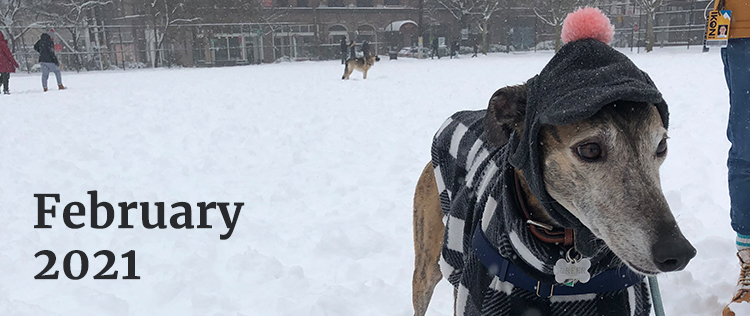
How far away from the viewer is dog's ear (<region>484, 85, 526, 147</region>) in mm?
2131

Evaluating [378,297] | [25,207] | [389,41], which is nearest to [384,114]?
[25,207]

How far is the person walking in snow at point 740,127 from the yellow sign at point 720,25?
40 mm

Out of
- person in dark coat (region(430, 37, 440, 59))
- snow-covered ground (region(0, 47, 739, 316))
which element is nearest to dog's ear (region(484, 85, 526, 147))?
A: snow-covered ground (region(0, 47, 739, 316))

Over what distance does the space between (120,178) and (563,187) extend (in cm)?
599

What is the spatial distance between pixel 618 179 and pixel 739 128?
1.77m

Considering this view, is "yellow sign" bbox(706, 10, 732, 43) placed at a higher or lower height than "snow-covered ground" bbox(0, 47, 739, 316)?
higher

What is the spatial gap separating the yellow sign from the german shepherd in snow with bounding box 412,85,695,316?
1.51 metres

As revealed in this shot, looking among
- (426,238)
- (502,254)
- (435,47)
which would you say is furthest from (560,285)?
(435,47)

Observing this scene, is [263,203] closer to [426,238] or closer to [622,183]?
[426,238]

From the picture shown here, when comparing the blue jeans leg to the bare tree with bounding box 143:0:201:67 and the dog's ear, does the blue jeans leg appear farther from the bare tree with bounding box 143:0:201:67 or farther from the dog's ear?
the bare tree with bounding box 143:0:201:67

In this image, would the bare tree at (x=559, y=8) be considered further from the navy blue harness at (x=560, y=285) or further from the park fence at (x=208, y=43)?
the navy blue harness at (x=560, y=285)

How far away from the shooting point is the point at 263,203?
5.75 m

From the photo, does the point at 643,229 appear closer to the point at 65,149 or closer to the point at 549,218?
the point at 549,218

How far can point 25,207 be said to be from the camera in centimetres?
557
